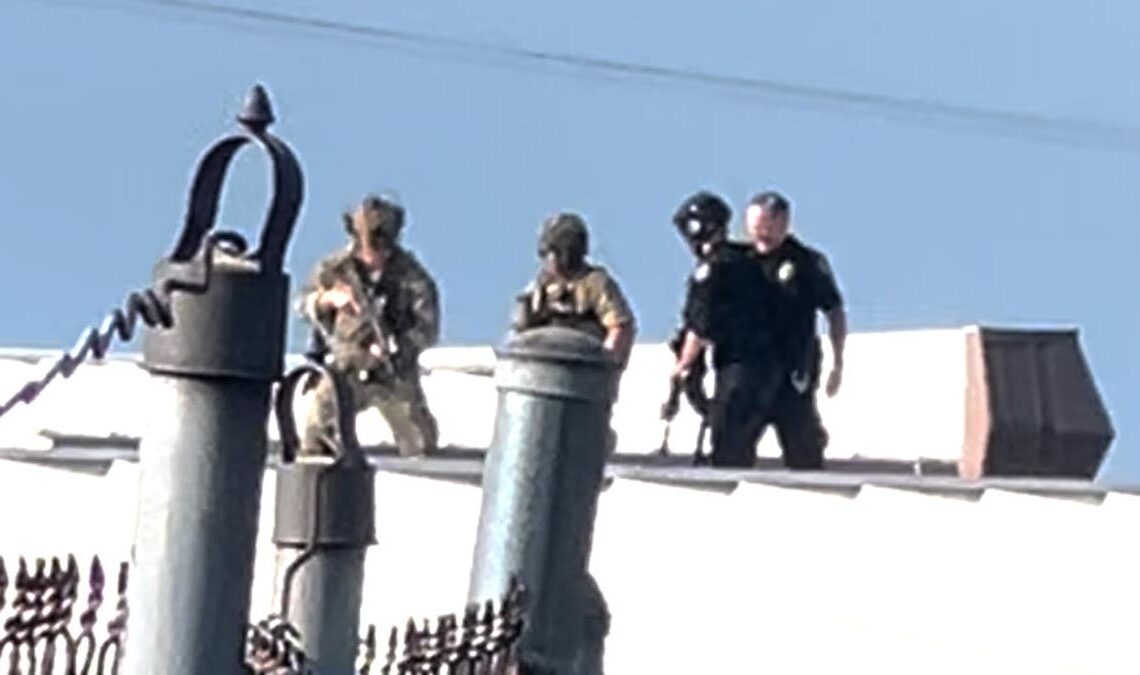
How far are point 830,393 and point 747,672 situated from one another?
246 centimetres

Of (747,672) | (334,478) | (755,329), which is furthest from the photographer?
(755,329)

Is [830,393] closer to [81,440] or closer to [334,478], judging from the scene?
[81,440]

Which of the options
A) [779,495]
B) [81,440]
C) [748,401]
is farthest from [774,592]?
[81,440]

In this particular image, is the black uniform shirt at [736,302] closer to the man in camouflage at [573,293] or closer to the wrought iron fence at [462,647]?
the man in camouflage at [573,293]

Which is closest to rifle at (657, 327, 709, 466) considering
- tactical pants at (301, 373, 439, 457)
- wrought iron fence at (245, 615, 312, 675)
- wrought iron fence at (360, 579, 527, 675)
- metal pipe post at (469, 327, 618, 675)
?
tactical pants at (301, 373, 439, 457)

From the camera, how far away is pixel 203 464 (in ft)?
17.1

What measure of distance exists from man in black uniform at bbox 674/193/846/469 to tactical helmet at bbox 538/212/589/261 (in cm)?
125

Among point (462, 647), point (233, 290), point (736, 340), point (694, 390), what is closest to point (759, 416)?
point (736, 340)

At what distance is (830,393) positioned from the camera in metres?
18.5

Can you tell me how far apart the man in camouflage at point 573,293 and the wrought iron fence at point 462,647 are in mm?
9180

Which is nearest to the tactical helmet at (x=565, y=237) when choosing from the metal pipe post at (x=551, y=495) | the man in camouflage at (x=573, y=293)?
the man in camouflage at (x=573, y=293)

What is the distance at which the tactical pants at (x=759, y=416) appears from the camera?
59.4ft

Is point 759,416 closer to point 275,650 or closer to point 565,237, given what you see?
point 565,237

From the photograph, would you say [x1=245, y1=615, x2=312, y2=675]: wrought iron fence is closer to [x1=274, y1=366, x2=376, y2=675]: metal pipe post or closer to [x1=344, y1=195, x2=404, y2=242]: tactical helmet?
[x1=274, y1=366, x2=376, y2=675]: metal pipe post
